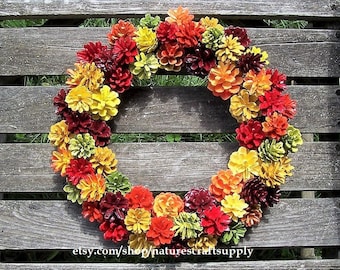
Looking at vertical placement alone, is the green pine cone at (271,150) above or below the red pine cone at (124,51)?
below

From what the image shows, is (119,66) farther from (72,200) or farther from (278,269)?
(278,269)

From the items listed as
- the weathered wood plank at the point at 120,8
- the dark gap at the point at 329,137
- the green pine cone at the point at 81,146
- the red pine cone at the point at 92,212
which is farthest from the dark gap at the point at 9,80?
the dark gap at the point at 329,137

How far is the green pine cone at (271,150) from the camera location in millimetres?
1283

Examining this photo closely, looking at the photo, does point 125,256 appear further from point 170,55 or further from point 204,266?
point 170,55

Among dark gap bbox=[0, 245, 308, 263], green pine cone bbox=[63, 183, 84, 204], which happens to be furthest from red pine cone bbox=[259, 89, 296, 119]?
green pine cone bbox=[63, 183, 84, 204]

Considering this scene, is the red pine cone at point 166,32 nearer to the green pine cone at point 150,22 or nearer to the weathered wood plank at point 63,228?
the green pine cone at point 150,22

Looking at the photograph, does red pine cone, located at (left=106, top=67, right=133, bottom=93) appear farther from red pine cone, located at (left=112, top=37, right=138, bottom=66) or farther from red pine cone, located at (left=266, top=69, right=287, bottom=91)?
red pine cone, located at (left=266, top=69, right=287, bottom=91)

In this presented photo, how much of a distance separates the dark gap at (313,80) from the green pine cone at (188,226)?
16.0 inches

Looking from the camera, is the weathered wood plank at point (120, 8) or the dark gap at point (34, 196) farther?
the dark gap at point (34, 196)

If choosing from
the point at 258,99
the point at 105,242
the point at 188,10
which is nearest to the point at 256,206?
the point at 258,99

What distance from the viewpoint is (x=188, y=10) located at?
1.37 metres

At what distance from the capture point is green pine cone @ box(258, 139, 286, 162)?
4.21 ft

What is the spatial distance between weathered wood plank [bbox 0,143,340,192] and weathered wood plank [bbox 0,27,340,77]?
19cm

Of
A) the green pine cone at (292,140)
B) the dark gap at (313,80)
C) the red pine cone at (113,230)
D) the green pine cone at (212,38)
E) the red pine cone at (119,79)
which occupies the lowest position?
the red pine cone at (113,230)
